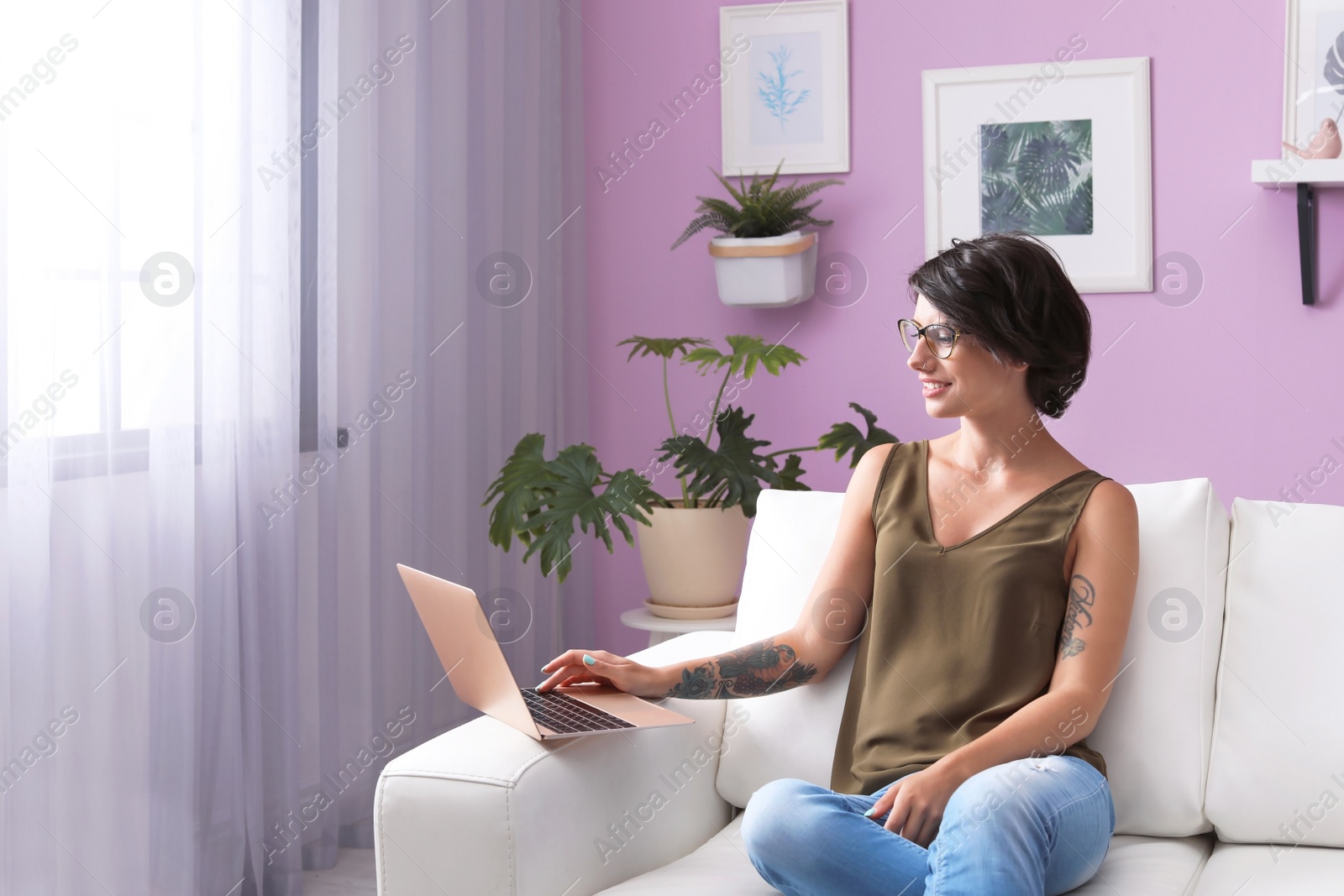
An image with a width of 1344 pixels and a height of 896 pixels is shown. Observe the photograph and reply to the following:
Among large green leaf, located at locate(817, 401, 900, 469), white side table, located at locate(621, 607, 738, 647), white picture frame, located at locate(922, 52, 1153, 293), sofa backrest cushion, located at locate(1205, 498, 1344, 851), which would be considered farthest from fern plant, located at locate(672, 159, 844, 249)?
sofa backrest cushion, located at locate(1205, 498, 1344, 851)

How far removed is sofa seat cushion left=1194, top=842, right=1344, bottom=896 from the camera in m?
1.34

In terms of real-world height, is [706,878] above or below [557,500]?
below

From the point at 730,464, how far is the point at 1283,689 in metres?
1.20

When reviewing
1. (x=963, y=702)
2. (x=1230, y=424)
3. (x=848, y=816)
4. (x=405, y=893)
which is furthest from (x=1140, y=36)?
(x=405, y=893)

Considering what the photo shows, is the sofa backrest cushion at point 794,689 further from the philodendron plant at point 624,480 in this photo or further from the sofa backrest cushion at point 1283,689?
the philodendron plant at point 624,480

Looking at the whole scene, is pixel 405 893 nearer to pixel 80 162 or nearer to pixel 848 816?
pixel 848 816

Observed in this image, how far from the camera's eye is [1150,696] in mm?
1513

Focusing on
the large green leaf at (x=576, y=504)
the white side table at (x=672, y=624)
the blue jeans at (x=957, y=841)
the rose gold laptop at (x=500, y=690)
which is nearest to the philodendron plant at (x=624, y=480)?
the large green leaf at (x=576, y=504)

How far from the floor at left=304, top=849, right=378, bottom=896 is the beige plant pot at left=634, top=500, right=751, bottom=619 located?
2.48 feet

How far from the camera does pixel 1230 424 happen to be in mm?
2723

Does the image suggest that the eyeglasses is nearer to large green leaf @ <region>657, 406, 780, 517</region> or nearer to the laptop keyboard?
the laptop keyboard

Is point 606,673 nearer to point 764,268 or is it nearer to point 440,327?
point 440,327

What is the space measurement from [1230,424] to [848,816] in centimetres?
185

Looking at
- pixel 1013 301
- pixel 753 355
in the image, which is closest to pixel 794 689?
pixel 1013 301
